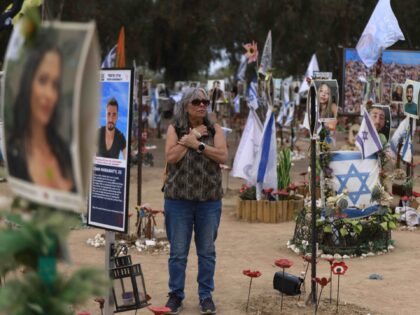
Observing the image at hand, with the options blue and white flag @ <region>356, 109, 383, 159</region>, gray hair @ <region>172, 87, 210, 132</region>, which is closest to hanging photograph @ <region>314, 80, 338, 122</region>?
blue and white flag @ <region>356, 109, 383, 159</region>

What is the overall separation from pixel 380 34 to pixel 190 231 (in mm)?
6262

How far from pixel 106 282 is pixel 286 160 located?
8442mm

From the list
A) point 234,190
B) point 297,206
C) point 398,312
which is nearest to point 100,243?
point 297,206

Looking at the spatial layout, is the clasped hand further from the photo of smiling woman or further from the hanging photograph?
the hanging photograph

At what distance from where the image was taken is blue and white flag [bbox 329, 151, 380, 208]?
A: 314 inches

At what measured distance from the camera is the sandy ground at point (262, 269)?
582cm

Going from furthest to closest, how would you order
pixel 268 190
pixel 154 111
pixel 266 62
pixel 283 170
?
pixel 154 111 → pixel 266 62 → pixel 283 170 → pixel 268 190

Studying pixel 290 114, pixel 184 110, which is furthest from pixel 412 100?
pixel 290 114

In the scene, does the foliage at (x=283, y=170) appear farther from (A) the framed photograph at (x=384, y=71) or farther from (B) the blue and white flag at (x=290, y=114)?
(B) the blue and white flag at (x=290, y=114)

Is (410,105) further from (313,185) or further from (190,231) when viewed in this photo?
(190,231)

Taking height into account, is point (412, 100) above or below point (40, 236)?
above

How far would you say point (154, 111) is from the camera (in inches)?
1011

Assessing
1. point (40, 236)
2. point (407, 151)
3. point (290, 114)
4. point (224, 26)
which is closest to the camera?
point (40, 236)

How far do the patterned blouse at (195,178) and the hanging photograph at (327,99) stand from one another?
3.36 m
